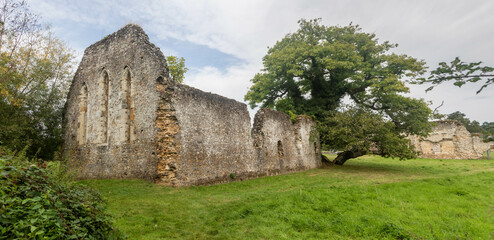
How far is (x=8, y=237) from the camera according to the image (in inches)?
95.0

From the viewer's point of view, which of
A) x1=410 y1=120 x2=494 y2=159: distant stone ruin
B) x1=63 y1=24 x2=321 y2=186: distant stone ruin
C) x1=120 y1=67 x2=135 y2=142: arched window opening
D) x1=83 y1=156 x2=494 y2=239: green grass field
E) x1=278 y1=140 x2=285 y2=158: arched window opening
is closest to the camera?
x1=83 y1=156 x2=494 y2=239: green grass field

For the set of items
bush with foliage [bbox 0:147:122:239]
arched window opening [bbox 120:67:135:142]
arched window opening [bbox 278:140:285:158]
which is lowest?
bush with foliage [bbox 0:147:122:239]

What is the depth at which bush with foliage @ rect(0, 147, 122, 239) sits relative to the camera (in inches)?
99.6

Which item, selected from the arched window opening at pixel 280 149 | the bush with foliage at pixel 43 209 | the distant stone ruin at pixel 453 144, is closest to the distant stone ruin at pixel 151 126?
the arched window opening at pixel 280 149

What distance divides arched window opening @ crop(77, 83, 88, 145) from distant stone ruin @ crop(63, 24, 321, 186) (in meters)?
0.05

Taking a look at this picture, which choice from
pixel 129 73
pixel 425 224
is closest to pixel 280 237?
pixel 425 224

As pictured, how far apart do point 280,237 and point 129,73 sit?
34.4ft

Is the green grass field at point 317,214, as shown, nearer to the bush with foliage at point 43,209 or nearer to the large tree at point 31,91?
the bush with foliage at point 43,209

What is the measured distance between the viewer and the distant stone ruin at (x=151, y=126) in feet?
34.4

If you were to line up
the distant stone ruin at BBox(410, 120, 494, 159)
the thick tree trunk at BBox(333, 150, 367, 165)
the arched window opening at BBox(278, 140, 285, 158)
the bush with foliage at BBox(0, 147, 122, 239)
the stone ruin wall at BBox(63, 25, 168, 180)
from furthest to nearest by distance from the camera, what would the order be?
the distant stone ruin at BBox(410, 120, 494, 159), the thick tree trunk at BBox(333, 150, 367, 165), the arched window opening at BBox(278, 140, 285, 158), the stone ruin wall at BBox(63, 25, 168, 180), the bush with foliage at BBox(0, 147, 122, 239)

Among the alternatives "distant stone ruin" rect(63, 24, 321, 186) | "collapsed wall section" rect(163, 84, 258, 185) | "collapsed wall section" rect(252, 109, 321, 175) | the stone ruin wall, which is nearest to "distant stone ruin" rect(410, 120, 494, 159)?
"collapsed wall section" rect(252, 109, 321, 175)

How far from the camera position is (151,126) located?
424 inches

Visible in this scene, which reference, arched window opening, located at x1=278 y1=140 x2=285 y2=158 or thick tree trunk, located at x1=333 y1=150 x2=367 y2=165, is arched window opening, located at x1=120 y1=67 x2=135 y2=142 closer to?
arched window opening, located at x1=278 y1=140 x2=285 y2=158

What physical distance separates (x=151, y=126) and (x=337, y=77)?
15.1 m
